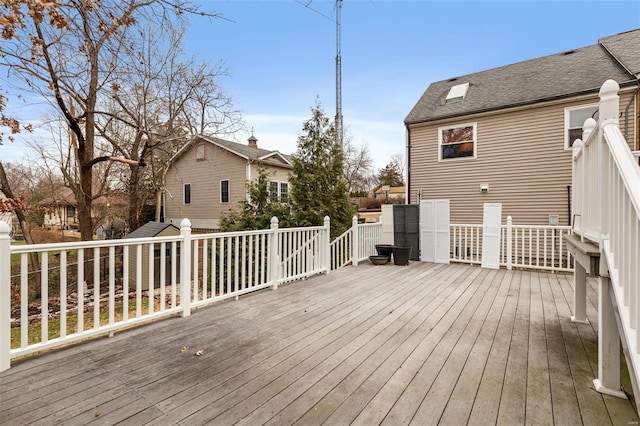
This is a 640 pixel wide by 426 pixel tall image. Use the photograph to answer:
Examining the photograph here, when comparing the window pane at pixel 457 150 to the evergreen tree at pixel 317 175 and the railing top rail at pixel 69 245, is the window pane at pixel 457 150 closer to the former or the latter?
the evergreen tree at pixel 317 175

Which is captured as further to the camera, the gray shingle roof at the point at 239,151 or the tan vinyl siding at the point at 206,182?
the tan vinyl siding at the point at 206,182

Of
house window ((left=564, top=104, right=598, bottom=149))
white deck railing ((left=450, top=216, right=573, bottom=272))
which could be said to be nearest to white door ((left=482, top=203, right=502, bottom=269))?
white deck railing ((left=450, top=216, right=573, bottom=272))

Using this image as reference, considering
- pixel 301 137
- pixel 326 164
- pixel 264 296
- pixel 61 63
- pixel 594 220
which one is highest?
pixel 61 63

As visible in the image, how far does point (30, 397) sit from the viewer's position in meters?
1.82

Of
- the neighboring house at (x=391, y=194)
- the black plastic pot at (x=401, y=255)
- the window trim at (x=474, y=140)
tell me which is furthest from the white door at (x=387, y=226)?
the neighboring house at (x=391, y=194)

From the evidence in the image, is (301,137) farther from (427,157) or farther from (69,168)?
(69,168)

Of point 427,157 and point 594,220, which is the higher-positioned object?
point 427,157

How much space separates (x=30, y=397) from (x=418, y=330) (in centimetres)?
291

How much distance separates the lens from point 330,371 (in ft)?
7.09

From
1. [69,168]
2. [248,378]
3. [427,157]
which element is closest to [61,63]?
[69,168]

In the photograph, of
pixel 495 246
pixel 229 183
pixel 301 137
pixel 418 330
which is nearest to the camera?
pixel 418 330

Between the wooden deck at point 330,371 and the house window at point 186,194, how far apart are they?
14128mm

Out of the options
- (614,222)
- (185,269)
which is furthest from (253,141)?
(614,222)

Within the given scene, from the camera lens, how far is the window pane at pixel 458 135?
8.95 m
